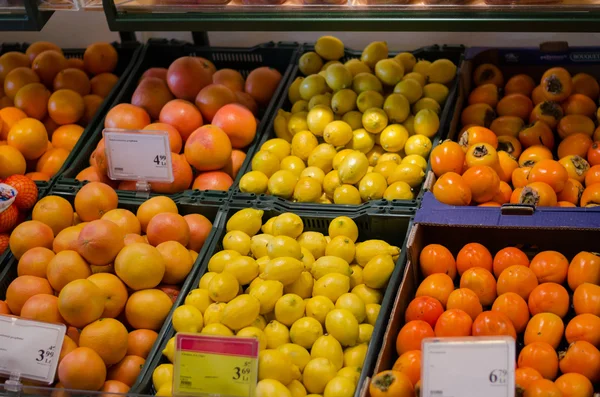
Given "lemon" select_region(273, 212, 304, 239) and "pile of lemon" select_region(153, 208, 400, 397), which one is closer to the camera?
"pile of lemon" select_region(153, 208, 400, 397)

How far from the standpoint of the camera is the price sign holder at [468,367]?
1.51 metres

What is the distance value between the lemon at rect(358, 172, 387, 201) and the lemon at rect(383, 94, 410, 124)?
31 cm

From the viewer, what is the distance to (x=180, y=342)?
5.65ft

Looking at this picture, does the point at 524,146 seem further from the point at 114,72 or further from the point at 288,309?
the point at 114,72

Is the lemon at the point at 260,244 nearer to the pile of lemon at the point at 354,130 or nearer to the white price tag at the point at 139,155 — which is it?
the pile of lemon at the point at 354,130

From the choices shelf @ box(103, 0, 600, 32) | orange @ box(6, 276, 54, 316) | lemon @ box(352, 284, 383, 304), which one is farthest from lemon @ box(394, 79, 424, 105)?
orange @ box(6, 276, 54, 316)

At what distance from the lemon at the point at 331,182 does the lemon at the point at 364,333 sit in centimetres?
66

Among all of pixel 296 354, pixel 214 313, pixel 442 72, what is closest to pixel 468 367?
pixel 296 354

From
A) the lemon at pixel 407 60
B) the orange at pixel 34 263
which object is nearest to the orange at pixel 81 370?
the orange at pixel 34 263

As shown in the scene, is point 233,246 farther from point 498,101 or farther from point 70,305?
point 498,101

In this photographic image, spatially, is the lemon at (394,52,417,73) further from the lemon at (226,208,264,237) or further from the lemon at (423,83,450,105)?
the lemon at (226,208,264,237)

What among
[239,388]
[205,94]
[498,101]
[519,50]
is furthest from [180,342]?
[519,50]

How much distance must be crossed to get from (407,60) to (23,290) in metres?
1.76

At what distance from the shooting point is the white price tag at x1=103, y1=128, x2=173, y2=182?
2.52 meters
